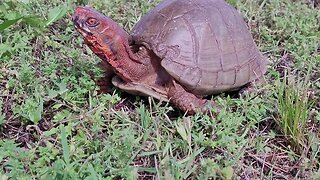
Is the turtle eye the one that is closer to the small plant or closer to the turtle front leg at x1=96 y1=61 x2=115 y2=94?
the turtle front leg at x1=96 y1=61 x2=115 y2=94

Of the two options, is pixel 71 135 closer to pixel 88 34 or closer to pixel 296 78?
pixel 88 34

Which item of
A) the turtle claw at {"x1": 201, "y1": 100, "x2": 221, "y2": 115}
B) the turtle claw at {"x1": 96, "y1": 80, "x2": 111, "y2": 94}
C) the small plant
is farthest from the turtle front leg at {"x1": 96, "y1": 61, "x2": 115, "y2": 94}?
the small plant

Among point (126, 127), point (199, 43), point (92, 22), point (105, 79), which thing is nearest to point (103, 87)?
point (105, 79)

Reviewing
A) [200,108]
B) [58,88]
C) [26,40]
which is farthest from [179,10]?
[26,40]

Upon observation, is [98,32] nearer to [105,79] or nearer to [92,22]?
[92,22]

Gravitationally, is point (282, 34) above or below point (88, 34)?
below

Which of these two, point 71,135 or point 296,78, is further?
point 296,78

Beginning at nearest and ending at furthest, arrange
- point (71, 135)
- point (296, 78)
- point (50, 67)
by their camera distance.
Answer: point (71, 135) < point (50, 67) < point (296, 78)
